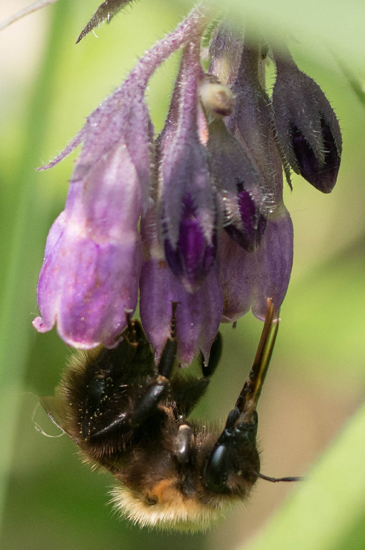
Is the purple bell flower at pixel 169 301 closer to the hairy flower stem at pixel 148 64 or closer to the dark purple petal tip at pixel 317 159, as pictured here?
the hairy flower stem at pixel 148 64

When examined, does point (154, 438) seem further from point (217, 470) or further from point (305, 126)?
point (305, 126)

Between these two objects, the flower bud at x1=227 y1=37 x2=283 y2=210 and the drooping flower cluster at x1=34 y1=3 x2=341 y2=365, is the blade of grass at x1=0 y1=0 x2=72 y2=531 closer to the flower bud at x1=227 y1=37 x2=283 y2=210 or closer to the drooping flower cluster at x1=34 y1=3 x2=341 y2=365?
the drooping flower cluster at x1=34 y1=3 x2=341 y2=365

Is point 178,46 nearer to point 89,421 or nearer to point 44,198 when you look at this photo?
point 89,421

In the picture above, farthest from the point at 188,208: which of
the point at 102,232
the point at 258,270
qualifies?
the point at 258,270

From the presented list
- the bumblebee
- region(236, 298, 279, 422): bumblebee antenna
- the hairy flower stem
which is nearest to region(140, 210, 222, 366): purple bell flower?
region(236, 298, 279, 422): bumblebee antenna

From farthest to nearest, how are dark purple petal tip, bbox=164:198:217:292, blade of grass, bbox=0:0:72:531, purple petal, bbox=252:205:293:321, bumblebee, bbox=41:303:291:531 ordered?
blade of grass, bbox=0:0:72:531 → bumblebee, bbox=41:303:291:531 → purple petal, bbox=252:205:293:321 → dark purple petal tip, bbox=164:198:217:292

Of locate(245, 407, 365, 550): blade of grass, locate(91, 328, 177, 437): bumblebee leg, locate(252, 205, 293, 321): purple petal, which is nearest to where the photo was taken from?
locate(245, 407, 365, 550): blade of grass

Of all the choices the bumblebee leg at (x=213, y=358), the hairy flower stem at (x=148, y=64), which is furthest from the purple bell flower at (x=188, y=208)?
the bumblebee leg at (x=213, y=358)
